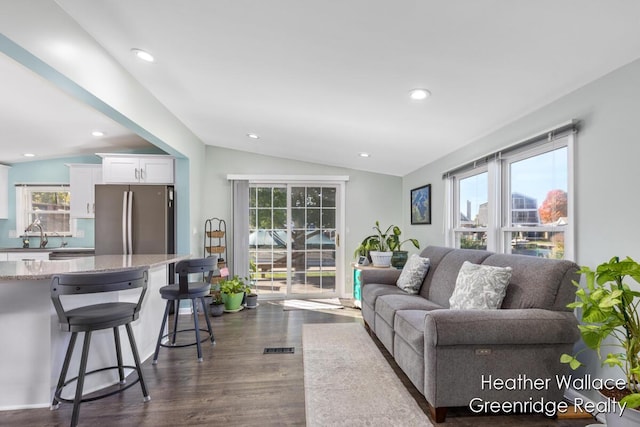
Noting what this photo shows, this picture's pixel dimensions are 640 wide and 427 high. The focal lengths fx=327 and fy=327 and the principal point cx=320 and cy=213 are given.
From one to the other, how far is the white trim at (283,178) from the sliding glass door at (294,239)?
119 mm

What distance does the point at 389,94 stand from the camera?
2.63 metres

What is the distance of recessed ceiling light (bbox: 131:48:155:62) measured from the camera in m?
2.52

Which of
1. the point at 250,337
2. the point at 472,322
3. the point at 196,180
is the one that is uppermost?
the point at 196,180

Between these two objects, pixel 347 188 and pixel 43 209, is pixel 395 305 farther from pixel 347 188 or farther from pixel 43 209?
pixel 43 209

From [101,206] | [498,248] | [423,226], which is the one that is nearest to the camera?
[498,248]

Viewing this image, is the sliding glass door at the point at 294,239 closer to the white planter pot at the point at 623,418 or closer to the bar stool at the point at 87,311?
the bar stool at the point at 87,311

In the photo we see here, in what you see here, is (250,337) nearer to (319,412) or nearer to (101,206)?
(319,412)

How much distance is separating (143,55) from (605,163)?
3.32m

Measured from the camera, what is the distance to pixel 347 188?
5621 millimetres

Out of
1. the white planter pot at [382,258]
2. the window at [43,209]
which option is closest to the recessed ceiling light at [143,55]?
the white planter pot at [382,258]

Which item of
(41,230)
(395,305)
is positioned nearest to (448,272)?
(395,305)

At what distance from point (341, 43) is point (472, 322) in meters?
1.88

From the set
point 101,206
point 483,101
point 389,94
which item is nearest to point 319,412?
point 389,94

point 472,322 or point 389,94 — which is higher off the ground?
point 389,94
